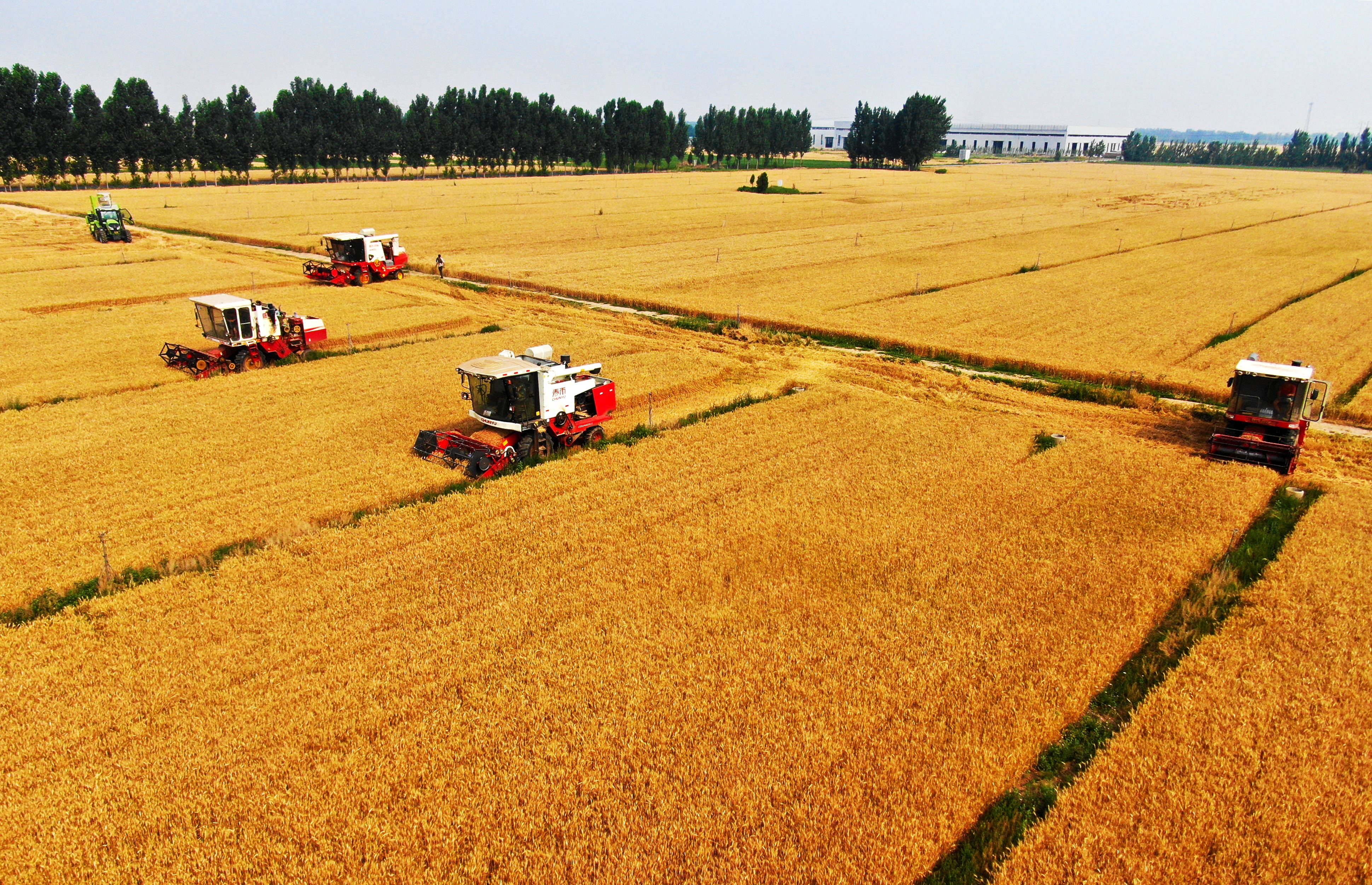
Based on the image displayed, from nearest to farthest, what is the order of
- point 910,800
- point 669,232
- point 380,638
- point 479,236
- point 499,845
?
1. point 499,845
2. point 910,800
3. point 380,638
4. point 479,236
5. point 669,232

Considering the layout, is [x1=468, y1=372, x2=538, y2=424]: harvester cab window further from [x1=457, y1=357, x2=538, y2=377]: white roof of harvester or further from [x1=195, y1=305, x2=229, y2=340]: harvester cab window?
[x1=195, y1=305, x2=229, y2=340]: harvester cab window

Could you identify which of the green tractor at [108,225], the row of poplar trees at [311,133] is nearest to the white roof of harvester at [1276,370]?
the green tractor at [108,225]

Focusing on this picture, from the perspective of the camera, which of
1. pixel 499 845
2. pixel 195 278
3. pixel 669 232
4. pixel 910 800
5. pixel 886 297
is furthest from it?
pixel 669 232

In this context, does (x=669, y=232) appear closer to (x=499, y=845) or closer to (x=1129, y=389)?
(x=1129, y=389)

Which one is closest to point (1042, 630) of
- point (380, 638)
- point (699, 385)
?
point (380, 638)

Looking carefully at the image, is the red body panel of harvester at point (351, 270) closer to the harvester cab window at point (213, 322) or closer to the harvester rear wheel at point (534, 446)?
the harvester cab window at point (213, 322)

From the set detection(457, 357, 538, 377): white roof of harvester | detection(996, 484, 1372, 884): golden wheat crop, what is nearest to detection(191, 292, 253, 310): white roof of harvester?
detection(457, 357, 538, 377): white roof of harvester

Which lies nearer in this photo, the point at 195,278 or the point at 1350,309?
the point at 1350,309
